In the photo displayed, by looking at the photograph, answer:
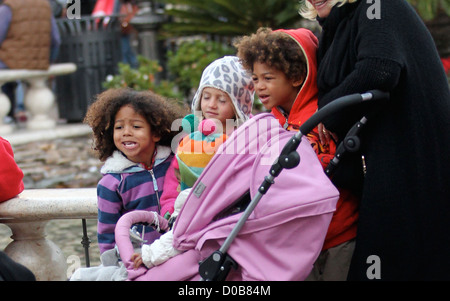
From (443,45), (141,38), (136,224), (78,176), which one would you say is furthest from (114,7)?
(136,224)

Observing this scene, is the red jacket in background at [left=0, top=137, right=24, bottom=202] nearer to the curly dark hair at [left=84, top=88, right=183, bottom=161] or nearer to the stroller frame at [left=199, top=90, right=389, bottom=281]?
the curly dark hair at [left=84, top=88, right=183, bottom=161]

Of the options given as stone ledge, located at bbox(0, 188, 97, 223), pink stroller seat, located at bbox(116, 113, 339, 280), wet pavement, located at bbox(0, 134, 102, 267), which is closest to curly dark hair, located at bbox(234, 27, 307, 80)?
pink stroller seat, located at bbox(116, 113, 339, 280)

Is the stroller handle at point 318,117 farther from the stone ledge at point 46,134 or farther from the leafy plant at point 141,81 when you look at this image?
the stone ledge at point 46,134

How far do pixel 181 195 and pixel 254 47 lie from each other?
2.39 ft

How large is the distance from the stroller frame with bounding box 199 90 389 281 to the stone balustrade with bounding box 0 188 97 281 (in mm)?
1236

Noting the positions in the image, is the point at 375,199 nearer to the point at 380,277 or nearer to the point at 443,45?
the point at 380,277

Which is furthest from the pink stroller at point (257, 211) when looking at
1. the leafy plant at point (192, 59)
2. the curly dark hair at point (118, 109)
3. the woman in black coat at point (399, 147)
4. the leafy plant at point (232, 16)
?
the leafy plant at point (192, 59)

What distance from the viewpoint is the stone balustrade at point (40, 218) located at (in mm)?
3936

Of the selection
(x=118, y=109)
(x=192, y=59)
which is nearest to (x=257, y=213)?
(x=118, y=109)

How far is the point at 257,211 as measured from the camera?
9.50 ft

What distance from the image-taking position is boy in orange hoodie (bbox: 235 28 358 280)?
3150mm

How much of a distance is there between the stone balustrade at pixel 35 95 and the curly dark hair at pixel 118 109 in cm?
531

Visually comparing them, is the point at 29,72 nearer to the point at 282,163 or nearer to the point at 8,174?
the point at 8,174

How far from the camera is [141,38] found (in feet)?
36.2
